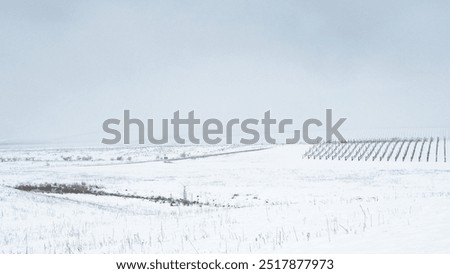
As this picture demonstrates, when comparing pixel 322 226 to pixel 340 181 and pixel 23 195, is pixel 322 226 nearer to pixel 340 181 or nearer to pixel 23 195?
pixel 23 195

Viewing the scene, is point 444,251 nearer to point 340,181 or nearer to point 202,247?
point 202,247

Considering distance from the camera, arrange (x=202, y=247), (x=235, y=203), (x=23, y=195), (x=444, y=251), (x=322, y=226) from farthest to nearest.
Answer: (x=235, y=203) → (x=23, y=195) → (x=322, y=226) → (x=202, y=247) → (x=444, y=251)

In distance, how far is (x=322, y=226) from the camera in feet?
39.3

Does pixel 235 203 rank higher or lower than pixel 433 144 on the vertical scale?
lower

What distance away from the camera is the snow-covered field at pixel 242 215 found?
31.3 feet

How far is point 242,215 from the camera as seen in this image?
52.0ft

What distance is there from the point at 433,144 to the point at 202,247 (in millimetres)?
50464

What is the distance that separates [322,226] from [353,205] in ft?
13.9

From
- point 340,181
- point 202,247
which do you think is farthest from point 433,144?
point 202,247

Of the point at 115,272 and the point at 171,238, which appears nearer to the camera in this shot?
the point at 115,272

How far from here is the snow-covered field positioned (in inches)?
376

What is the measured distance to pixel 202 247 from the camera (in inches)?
400

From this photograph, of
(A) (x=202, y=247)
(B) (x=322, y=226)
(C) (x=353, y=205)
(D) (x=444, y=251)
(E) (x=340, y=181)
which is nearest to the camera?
(D) (x=444, y=251)

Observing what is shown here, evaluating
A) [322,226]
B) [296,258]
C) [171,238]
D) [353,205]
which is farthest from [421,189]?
[296,258]
